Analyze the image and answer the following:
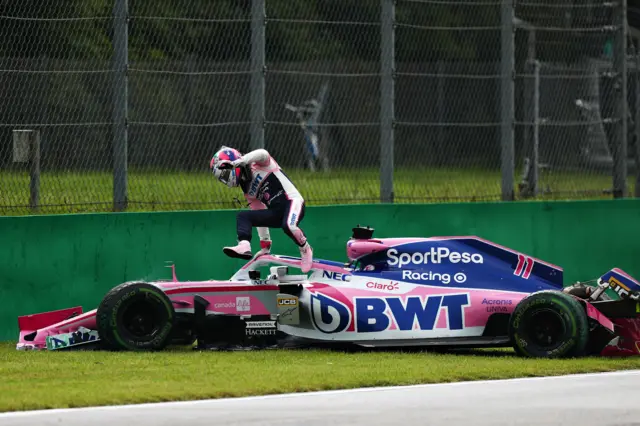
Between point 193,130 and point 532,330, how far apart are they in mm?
4499

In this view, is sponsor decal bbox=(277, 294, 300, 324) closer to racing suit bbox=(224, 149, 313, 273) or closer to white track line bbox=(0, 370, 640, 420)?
racing suit bbox=(224, 149, 313, 273)

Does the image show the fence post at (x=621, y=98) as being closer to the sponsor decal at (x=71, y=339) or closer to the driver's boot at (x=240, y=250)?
the driver's boot at (x=240, y=250)

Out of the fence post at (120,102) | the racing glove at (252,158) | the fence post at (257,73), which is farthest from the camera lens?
the fence post at (257,73)

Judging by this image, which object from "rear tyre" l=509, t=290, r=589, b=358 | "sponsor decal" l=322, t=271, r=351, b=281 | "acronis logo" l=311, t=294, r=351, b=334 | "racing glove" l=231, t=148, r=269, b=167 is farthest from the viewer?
"racing glove" l=231, t=148, r=269, b=167

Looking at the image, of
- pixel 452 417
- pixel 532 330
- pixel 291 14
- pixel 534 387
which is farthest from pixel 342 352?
pixel 291 14

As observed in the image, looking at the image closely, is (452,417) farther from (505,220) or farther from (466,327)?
(505,220)

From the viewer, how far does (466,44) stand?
1697 centimetres

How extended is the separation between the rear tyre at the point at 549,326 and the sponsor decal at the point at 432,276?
0.65 meters

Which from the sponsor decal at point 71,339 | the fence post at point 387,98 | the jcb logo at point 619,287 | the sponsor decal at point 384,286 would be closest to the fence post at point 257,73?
the fence post at point 387,98

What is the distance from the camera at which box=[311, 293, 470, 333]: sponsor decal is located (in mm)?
12336

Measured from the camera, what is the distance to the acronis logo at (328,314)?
12.4 m

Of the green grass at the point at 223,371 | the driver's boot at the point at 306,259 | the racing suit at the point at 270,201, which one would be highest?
the racing suit at the point at 270,201

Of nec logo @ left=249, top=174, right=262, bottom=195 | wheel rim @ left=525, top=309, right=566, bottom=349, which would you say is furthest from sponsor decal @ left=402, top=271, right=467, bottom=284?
nec logo @ left=249, top=174, right=262, bottom=195

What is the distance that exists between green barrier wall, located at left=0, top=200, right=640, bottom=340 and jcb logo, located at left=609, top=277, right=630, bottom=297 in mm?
3733
